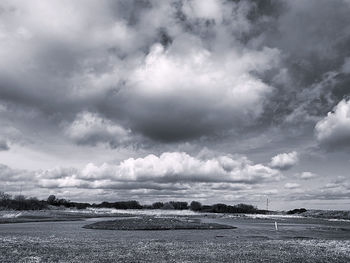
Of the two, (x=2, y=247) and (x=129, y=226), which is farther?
(x=129, y=226)

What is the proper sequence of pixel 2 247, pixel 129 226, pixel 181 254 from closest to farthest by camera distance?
1. pixel 181 254
2. pixel 2 247
3. pixel 129 226

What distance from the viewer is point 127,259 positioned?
31.9 m

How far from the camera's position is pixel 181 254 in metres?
35.8

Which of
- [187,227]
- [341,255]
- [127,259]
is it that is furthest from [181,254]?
[187,227]

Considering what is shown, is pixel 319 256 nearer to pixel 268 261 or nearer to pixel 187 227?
pixel 268 261

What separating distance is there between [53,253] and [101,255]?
5.24 meters

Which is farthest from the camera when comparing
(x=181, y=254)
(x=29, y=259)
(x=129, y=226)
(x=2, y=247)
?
(x=129, y=226)

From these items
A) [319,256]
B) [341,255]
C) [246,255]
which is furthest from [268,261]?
[341,255]

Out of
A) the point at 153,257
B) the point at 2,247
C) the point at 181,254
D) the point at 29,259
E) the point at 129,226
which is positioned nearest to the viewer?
the point at 29,259

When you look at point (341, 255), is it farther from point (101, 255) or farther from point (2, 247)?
point (2, 247)

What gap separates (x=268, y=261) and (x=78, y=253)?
19118 millimetres

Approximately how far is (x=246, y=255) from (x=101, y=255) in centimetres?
1489

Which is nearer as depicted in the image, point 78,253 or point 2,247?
point 78,253

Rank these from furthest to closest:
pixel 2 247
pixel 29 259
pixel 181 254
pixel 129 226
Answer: pixel 129 226
pixel 2 247
pixel 181 254
pixel 29 259
